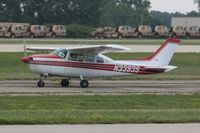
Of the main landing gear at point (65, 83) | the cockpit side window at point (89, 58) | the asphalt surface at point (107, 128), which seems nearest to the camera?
the asphalt surface at point (107, 128)

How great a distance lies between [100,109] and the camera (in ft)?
60.0

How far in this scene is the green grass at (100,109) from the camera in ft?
44.9

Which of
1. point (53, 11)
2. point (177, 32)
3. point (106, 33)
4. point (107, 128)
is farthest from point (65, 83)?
point (53, 11)

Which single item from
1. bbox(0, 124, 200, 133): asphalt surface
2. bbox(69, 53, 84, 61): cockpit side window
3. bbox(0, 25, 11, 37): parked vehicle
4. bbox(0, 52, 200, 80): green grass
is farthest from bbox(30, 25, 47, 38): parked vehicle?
bbox(0, 124, 200, 133): asphalt surface

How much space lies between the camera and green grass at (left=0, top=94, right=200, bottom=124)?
44.9 ft

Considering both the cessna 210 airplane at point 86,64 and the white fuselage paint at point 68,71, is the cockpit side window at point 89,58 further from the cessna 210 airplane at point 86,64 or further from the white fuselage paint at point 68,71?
the white fuselage paint at point 68,71

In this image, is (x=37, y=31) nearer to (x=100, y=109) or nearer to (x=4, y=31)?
(x=4, y=31)

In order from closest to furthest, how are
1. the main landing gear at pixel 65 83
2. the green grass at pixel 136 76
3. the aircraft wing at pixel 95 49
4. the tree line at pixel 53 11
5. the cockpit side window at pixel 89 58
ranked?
the main landing gear at pixel 65 83 → the aircraft wing at pixel 95 49 → the cockpit side window at pixel 89 58 → the green grass at pixel 136 76 → the tree line at pixel 53 11

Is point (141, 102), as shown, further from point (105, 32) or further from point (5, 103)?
point (105, 32)

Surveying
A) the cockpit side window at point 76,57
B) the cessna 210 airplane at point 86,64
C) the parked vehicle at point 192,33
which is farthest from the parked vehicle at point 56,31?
the cockpit side window at point 76,57

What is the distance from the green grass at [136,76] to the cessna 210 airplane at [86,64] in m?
4.07

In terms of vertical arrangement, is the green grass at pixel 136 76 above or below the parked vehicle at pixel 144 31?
above

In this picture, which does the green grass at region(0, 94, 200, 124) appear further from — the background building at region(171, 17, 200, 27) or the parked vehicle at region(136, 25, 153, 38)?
the background building at region(171, 17, 200, 27)

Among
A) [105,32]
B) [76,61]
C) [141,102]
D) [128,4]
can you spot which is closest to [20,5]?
[105,32]
